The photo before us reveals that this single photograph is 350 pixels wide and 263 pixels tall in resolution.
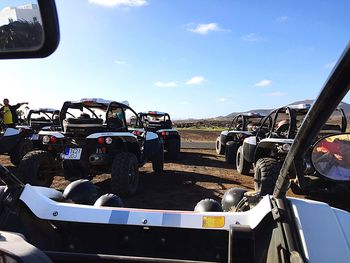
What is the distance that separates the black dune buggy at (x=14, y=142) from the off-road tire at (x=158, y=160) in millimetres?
3714

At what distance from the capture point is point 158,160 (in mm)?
10938

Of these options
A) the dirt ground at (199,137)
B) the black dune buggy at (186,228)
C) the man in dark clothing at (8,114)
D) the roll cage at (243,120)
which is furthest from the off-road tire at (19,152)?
the dirt ground at (199,137)

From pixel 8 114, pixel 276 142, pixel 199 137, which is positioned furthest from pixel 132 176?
pixel 199 137

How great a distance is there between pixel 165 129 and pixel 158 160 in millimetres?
3684

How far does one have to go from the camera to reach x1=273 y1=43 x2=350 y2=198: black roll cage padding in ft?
3.68

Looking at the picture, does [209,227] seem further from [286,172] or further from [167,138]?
[167,138]

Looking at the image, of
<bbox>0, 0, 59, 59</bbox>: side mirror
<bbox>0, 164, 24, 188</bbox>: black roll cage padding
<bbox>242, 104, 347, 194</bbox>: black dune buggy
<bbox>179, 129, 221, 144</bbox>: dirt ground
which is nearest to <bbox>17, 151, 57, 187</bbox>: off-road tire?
<bbox>242, 104, 347, 194</bbox>: black dune buggy

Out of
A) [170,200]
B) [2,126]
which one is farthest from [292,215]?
[2,126]

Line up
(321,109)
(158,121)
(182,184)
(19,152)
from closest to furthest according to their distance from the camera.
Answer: (321,109) → (182,184) → (19,152) → (158,121)

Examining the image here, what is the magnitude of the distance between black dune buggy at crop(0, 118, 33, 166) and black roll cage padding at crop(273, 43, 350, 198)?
1085 centimetres

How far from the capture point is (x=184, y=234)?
2.32 m

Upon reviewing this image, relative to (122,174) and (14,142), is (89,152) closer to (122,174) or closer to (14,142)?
(122,174)

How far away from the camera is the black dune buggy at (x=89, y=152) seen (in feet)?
25.7

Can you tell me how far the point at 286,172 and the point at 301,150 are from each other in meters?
0.19
